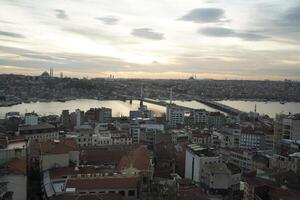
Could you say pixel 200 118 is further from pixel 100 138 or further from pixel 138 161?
pixel 138 161

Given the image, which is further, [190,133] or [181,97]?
[181,97]

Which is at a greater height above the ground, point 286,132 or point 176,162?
point 286,132

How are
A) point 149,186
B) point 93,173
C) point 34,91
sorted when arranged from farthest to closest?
point 34,91
point 93,173
point 149,186

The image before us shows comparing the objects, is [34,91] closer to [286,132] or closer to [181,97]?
[181,97]

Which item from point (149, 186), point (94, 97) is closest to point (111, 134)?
point (149, 186)

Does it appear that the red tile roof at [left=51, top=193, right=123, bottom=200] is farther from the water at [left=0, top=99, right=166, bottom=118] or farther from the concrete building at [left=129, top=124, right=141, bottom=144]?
the water at [left=0, top=99, right=166, bottom=118]

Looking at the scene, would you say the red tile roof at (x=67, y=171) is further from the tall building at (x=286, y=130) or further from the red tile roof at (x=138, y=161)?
the tall building at (x=286, y=130)

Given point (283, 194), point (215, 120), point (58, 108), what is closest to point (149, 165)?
point (283, 194)
